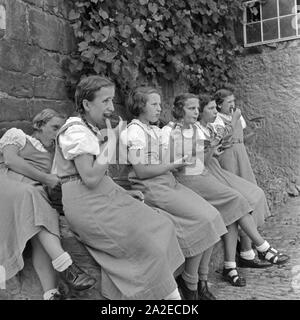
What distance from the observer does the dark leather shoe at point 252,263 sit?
355 cm

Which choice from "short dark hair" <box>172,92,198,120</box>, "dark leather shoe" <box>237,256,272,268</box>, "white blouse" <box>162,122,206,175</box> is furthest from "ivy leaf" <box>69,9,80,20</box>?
"dark leather shoe" <box>237,256,272,268</box>

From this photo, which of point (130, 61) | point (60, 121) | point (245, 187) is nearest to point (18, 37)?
point (60, 121)

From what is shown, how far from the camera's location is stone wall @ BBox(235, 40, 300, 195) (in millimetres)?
5547

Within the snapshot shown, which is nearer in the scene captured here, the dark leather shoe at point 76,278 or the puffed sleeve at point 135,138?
the dark leather shoe at point 76,278

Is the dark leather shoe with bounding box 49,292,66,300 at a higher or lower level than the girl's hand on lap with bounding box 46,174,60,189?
lower

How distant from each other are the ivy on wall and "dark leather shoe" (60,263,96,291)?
6.03 feet

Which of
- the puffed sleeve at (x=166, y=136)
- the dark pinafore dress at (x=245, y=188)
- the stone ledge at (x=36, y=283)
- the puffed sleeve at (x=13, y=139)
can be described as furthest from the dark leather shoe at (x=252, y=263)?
the puffed sleeve at (x=13, y=139)

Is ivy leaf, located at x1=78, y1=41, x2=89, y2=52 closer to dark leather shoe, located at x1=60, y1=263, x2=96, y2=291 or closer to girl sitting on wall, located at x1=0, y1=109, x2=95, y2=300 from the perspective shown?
girl sitting on wall, located at x1=0, y1=109, x2=95, y2=300

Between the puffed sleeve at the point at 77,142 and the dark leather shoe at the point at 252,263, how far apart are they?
68.8 inches

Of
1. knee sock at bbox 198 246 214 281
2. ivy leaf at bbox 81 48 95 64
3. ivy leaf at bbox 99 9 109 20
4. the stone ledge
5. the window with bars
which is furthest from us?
the window with bars

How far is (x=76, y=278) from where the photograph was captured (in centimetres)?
240

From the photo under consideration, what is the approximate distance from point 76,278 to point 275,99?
4.00 metres

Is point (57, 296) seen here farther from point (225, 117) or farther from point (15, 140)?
point (225, 117)

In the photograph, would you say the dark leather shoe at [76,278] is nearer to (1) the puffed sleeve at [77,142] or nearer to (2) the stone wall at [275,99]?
(1) the puffed sleeve at [77,142]
